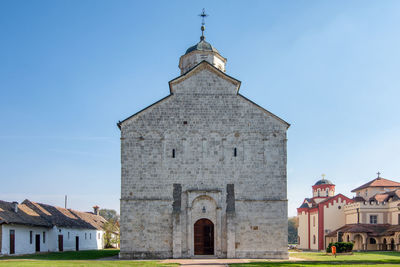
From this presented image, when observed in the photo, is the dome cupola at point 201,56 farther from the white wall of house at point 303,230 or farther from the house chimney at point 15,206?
the white wall of house at point 303,230

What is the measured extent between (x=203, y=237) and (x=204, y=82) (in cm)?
1004

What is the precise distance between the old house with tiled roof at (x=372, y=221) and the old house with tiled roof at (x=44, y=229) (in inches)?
1136

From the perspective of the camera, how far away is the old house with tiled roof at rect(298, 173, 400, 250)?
48062mm

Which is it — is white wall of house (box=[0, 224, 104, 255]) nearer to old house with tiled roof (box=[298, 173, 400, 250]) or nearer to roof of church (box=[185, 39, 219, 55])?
roof of church (box=[185, 39, 219, 55])

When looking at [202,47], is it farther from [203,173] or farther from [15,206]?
[15,206]

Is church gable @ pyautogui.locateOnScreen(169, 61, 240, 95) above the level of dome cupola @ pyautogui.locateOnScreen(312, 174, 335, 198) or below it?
above

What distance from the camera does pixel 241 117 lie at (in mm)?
28750

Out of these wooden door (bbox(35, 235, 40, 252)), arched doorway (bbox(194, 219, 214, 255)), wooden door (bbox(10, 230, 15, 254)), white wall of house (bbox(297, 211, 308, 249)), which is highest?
arched doorway (bbox(194, 219, 214, 255))

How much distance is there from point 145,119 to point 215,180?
597cm

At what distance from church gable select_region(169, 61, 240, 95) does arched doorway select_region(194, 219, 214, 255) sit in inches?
333

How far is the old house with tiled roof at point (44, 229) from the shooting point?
3266 cm

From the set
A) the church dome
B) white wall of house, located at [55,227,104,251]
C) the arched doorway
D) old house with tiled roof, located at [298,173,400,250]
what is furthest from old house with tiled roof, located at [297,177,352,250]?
the arched doorway

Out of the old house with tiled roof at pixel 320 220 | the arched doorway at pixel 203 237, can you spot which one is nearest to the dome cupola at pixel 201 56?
the arched doorway at pixel 203 237

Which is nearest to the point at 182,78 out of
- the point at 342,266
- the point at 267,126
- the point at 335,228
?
the point at 267,126
